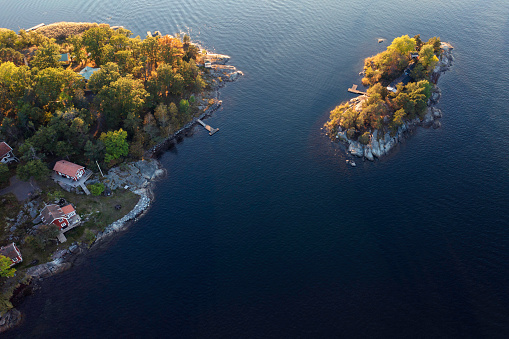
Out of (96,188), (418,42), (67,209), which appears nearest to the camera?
(67,209)

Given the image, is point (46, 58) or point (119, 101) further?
point (46, 58)

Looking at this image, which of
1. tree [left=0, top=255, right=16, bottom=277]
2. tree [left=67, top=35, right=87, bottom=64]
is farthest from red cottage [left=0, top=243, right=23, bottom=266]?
tree [left=67, top=35, right=87, bottom=64]

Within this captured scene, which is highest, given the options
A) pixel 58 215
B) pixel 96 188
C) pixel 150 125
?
pixel 150 125

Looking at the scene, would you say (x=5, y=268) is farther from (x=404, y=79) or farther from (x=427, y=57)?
(x=427, y=57)

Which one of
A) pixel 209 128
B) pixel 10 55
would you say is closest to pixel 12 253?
pixel 209 128

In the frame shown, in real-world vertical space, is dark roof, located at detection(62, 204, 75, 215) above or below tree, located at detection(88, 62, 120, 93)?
below

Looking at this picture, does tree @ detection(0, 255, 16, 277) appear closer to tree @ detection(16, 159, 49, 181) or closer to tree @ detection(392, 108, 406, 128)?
tree @ detection(16, 159, 49, 181)

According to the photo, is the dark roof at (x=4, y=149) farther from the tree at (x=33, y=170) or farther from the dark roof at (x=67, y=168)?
the dark roof at (x=67, y=168)

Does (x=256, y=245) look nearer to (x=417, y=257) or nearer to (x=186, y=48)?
(x=417, y=257)
